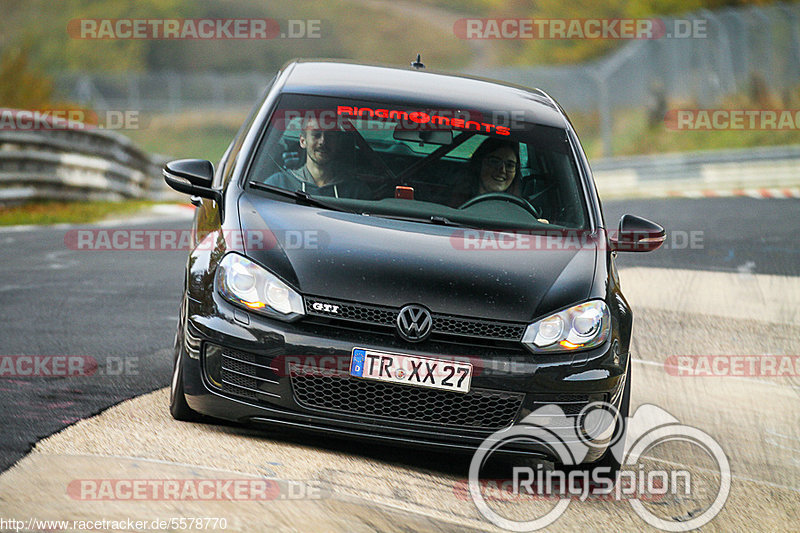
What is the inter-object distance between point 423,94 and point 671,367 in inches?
115

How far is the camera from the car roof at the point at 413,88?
6371 millimetres

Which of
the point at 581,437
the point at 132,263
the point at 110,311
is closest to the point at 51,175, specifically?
the point at 132,263

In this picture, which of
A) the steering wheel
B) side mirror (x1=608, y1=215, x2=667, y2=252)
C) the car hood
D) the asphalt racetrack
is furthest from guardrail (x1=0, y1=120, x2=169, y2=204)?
side mirror (x1=608, y1=215, x2=667, y2=252)

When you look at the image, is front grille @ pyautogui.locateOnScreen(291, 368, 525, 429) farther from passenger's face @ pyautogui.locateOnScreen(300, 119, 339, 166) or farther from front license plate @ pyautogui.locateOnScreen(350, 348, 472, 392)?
passenger's face @ pyautogui.locateOnScreen(300, 119, 339, 166)

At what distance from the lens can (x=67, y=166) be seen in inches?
707

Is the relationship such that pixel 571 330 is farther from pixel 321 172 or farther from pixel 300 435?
pixel 321 172

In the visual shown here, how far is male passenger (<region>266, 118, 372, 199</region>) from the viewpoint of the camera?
5.80m

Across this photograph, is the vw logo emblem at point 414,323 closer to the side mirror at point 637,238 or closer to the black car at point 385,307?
the black car at point 385,307

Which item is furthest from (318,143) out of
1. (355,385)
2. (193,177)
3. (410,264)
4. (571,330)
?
(571,330)

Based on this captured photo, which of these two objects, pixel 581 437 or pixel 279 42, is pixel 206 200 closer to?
pixel 581 437

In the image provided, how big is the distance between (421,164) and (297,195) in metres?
0.80

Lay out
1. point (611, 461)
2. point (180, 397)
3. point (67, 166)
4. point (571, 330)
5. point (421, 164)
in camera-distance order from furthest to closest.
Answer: point (67, 166) → point (421, 164) → point (611, 461) → point (180, 397) → point (571, 330)

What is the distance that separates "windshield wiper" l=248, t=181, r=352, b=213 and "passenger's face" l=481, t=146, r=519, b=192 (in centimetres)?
93

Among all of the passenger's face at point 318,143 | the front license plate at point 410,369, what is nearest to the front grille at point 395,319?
the front license plate at point 410,369
